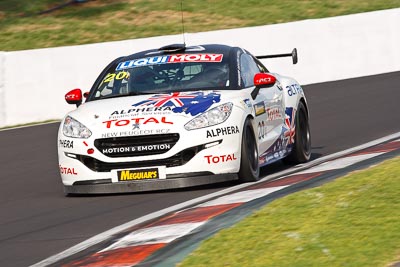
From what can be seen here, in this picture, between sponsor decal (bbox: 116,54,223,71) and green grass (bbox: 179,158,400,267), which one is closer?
green grass (bbox: 179,158,400,267)

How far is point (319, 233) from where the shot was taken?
707cm

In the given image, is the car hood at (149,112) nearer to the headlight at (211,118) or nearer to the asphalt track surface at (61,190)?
the headlight at (211,118)

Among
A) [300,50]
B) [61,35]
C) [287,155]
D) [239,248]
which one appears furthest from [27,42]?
[239,248]

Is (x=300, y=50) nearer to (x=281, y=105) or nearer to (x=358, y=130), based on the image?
(x=358, y=130)

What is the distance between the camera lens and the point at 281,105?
40.7ft

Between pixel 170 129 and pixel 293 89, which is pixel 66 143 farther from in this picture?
pixel 293 89

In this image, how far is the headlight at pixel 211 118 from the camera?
35.0ft

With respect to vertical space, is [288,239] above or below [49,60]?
below

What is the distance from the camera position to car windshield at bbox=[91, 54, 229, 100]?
11.6m

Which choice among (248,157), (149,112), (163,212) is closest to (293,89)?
(248,157)

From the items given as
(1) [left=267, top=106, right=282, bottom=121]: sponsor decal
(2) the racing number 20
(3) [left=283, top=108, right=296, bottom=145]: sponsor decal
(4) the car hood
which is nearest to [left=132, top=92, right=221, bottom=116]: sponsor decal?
(4) the car hood

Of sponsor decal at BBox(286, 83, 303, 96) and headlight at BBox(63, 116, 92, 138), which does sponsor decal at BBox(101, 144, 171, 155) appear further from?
sponsor decal at BBox(286, 83, 303, 96)

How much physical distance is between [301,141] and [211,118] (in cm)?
236

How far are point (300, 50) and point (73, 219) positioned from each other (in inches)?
622
